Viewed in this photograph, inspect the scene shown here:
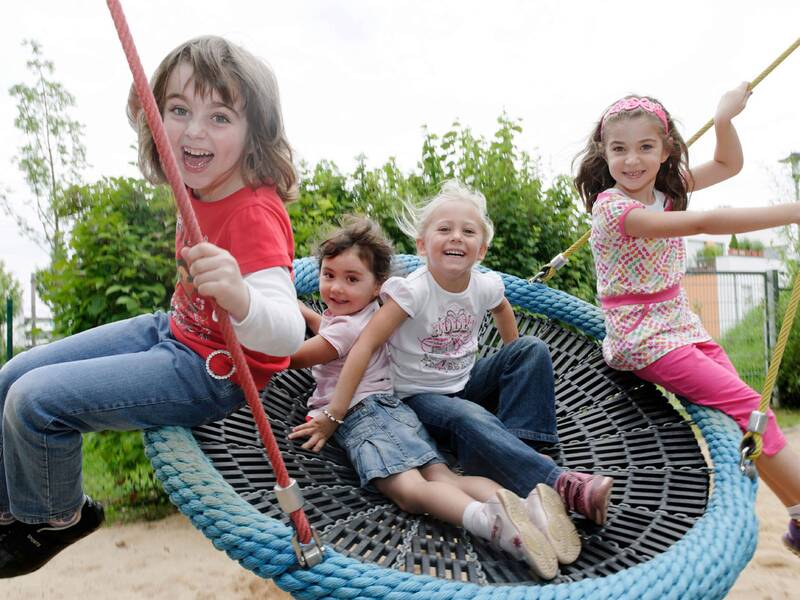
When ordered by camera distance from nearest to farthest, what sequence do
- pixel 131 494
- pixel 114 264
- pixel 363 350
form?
pixel 363 350 → pixel 114 264 → pixel 131 494

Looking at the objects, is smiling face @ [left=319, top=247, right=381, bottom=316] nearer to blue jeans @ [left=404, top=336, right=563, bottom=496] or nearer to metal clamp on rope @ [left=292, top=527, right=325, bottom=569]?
blue jeans @ [left=404, top=336, right=563, bottom=496]

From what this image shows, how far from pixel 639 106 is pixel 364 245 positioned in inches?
31.9

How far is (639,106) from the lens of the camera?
1.85m

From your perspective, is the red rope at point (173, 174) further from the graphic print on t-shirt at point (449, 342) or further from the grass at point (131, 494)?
the grass at point (131, 494)

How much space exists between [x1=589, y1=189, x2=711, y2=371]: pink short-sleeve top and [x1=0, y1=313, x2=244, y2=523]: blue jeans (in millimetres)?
1056

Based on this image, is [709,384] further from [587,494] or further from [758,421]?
[587,494]

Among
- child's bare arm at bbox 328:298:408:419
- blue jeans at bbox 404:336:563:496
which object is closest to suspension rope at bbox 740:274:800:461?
blue jeans at bbox 404:336:563:496

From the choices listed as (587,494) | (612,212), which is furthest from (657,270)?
(587,494)

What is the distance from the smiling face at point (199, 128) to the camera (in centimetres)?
121

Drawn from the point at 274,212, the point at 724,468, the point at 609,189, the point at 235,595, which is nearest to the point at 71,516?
the point at 274,212

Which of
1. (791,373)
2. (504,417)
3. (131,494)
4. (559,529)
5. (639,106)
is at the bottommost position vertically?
(791,373)

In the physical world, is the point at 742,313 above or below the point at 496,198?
below

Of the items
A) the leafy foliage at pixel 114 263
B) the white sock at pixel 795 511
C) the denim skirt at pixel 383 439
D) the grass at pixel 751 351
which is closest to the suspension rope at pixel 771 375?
the white sock at pixel 795 511

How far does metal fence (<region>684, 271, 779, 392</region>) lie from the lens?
5977 mm
